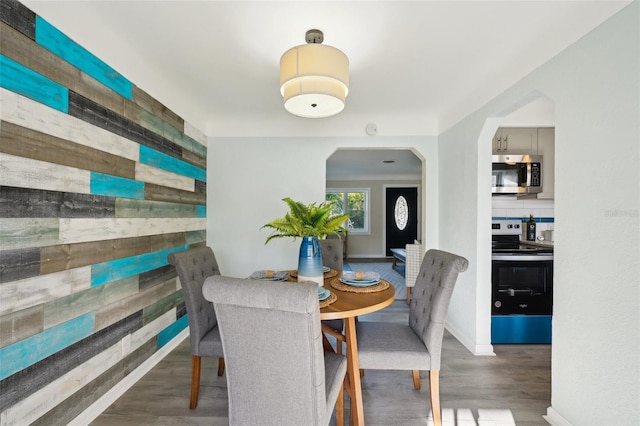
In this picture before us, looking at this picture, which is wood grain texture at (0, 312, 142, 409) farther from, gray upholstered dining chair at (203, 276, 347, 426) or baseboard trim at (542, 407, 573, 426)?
baseboard trim at (542, 407, 573, 426)

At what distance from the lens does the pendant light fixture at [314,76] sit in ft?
5.17

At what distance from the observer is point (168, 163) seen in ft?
8.61

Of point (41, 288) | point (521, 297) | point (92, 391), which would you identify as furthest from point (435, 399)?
point (41, 288)

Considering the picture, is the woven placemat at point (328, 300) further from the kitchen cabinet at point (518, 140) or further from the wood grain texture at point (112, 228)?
the kitchen cabinet at point (518, 140)

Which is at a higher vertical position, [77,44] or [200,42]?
[200,42]

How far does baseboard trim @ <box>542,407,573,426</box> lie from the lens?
5.50 feet

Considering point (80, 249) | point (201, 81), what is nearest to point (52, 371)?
point (80, 249)

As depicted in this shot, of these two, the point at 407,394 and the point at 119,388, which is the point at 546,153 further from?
the point at 119,388

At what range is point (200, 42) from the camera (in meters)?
1.97

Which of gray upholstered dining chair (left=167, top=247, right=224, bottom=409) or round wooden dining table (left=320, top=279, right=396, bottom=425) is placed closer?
round wooden dining table (left=320, top=279, right=396, bottom=425)

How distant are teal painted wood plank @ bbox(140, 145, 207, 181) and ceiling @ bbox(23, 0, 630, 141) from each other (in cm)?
47

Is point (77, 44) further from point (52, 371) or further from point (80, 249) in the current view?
point (52, 371)

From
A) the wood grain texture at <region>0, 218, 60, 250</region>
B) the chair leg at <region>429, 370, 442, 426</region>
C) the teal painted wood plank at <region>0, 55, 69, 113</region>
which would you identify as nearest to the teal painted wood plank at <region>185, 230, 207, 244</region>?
the wood grain texture at <region>0, 218, 60, 250</region>

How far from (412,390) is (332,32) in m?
2.41
